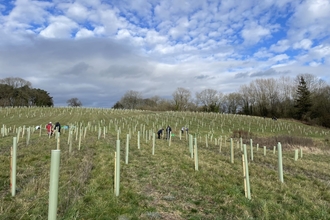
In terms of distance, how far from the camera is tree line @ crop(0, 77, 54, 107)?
88750 mm

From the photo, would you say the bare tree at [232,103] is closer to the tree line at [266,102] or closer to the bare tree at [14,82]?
the tree line at [266,102]

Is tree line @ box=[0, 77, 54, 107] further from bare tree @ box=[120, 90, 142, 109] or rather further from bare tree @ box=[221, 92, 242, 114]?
bare tree @ box=[221, 92, 242, 114]

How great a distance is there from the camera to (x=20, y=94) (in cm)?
9281

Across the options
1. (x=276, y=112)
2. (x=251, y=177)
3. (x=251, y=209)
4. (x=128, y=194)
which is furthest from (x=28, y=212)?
(x=276, y=112)

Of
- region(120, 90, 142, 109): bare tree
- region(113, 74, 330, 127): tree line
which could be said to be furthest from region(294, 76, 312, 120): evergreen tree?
region(120, 90, 142, 109): bare tree

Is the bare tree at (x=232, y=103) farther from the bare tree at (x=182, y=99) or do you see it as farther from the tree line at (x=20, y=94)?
the tree line at (x=20, y=94)

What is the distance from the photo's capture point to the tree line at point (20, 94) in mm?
88750

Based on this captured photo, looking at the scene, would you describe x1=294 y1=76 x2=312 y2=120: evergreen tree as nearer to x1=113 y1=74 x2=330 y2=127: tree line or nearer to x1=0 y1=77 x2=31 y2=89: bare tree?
x1=113 y1=74 x2=330 y2=127: tree line

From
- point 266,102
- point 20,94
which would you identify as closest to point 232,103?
point 266,102

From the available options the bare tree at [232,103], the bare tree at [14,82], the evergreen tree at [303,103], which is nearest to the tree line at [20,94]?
the bare tree at [14,82]

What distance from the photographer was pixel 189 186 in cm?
648

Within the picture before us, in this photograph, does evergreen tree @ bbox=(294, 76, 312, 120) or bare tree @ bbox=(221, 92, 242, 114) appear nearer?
evergreen tree @ bbox=(294, 76, 312, 120)

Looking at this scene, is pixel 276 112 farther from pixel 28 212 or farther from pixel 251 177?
pixel 28 212

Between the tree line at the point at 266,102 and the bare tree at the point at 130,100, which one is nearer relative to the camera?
the tree line at the point at 266,102
